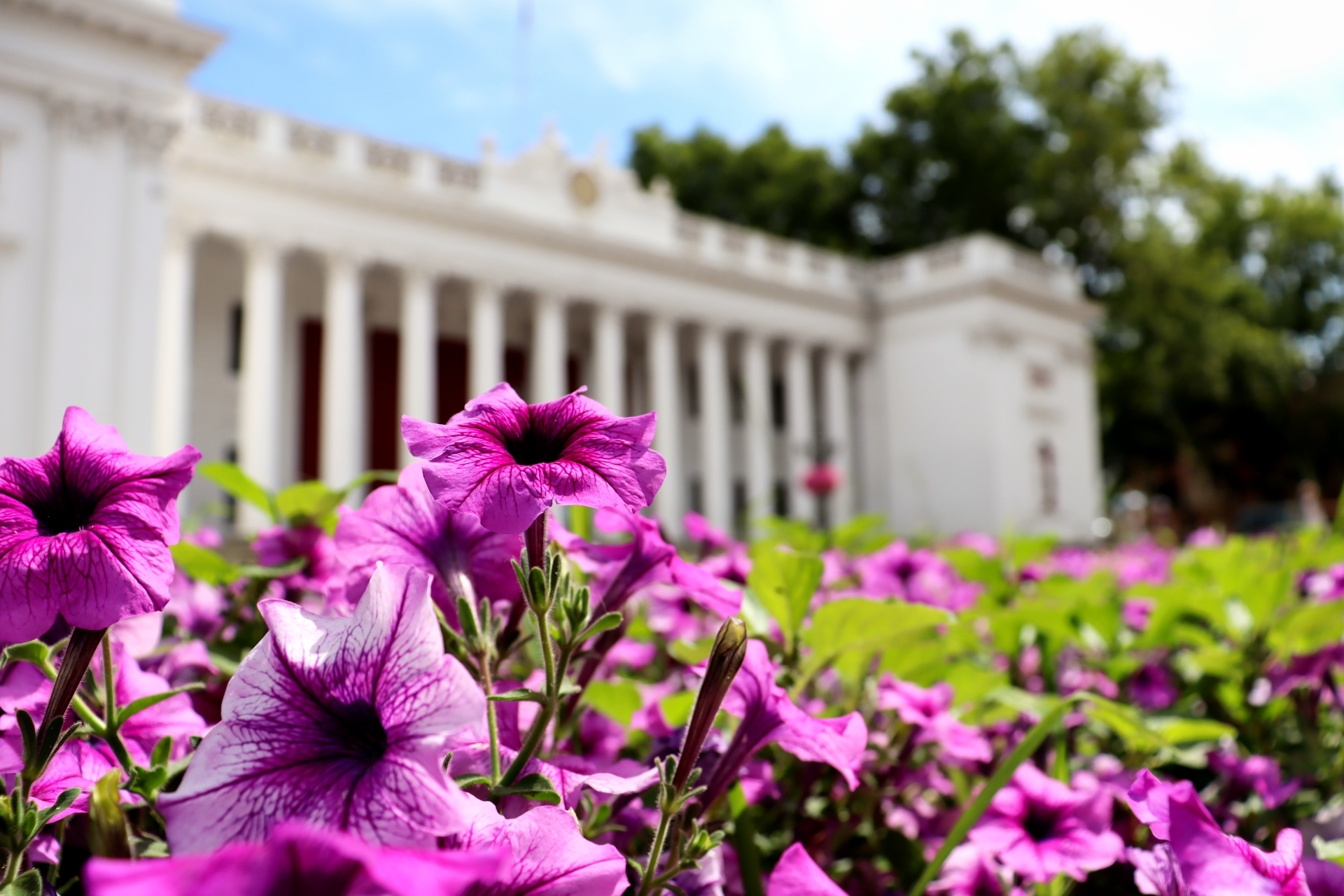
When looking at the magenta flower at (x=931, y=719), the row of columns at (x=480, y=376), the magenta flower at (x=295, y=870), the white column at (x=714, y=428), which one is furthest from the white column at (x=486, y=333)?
the magenta flower at (x=295, y=870)

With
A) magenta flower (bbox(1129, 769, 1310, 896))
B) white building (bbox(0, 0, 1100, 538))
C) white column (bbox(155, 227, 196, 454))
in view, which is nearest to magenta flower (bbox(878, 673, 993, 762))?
magenta flower (bbox(1129, 769, 1310, 896))

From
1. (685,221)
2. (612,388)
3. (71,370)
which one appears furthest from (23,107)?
(685,221)

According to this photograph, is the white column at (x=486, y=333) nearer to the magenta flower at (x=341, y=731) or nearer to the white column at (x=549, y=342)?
the white column at (x=549, y=342)

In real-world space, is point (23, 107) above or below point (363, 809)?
above

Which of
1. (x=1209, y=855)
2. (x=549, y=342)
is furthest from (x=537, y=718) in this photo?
(x=549, y=342)

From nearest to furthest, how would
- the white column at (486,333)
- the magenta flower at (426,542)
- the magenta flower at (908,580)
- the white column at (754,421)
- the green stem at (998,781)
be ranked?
the magenta flower at (426,542) < the green stem at (998,781) < the magenta flower at (908,580) < the white column at (486,333) < the white column at (754,421)

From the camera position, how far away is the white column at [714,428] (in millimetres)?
26156

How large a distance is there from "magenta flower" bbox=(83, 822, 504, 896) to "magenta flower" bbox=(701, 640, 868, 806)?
46 cm

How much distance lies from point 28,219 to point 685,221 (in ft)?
51.6

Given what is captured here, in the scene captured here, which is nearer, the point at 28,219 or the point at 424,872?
the point at 424,872

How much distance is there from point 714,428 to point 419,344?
869 cm

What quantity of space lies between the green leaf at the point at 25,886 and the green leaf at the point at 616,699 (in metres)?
0.66

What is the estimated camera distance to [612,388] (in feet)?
80.7

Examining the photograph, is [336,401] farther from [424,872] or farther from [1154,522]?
[1154,522]
